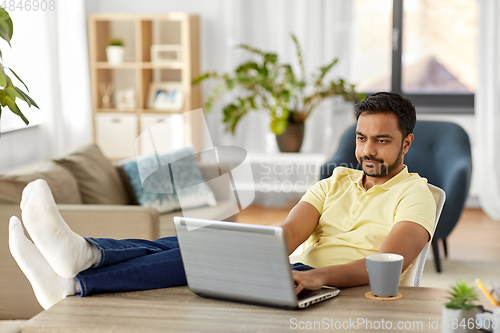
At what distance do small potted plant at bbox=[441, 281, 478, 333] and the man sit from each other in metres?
0.30

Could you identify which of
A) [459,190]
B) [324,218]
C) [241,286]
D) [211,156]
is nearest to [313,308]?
[241,286]

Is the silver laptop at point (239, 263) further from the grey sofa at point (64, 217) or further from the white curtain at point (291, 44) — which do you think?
the white curtain at point (291, 44)

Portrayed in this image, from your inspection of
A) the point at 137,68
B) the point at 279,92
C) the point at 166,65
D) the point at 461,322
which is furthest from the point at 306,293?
the point at 137,68

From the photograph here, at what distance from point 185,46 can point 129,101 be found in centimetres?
64

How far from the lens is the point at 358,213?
5.13 ft

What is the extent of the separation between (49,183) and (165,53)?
2.31m

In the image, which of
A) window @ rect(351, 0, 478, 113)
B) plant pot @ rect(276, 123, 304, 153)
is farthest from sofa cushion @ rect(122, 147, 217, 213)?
window @ rect(351, 0, 478, 113)

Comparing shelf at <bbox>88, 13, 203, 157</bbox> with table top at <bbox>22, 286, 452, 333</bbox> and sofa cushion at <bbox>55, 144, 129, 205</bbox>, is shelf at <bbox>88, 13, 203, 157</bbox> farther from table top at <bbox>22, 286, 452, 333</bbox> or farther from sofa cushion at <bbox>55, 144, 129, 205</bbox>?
table top at <bbox>22, 286, 452, 333</bbox>

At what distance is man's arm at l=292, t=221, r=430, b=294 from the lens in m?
1.19

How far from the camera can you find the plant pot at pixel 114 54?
14.9ft

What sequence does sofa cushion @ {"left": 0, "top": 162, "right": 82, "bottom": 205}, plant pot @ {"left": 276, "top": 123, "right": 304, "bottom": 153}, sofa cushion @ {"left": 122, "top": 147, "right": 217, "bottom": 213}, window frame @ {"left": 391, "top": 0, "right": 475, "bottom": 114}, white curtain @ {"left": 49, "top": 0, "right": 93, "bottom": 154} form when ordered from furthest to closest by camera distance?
window frame @ {"left": 391, "top": 0, "right": 475, "bottom": 114} → plant pot @ {"left": 276, "top": 123, "right": 304, "bottom": 153} → white curtain @ {"left": 49, "top": 0, "right": 93, "bottom": 154} → sofa cushion @ {"left": 0, "top": 162, "right": 82, "bottom": 205} → sofa cushion @ {"left": 122, "top": 147, "right": 217, "bottom": 213}

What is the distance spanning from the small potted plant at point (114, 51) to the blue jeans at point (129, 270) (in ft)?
11.4

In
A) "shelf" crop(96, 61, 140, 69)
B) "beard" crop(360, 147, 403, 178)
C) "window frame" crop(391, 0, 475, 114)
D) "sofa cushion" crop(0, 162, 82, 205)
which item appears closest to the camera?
"beard" crop(360, 147, 403, 178)

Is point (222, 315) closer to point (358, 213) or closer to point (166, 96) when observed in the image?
point (358, 213)
